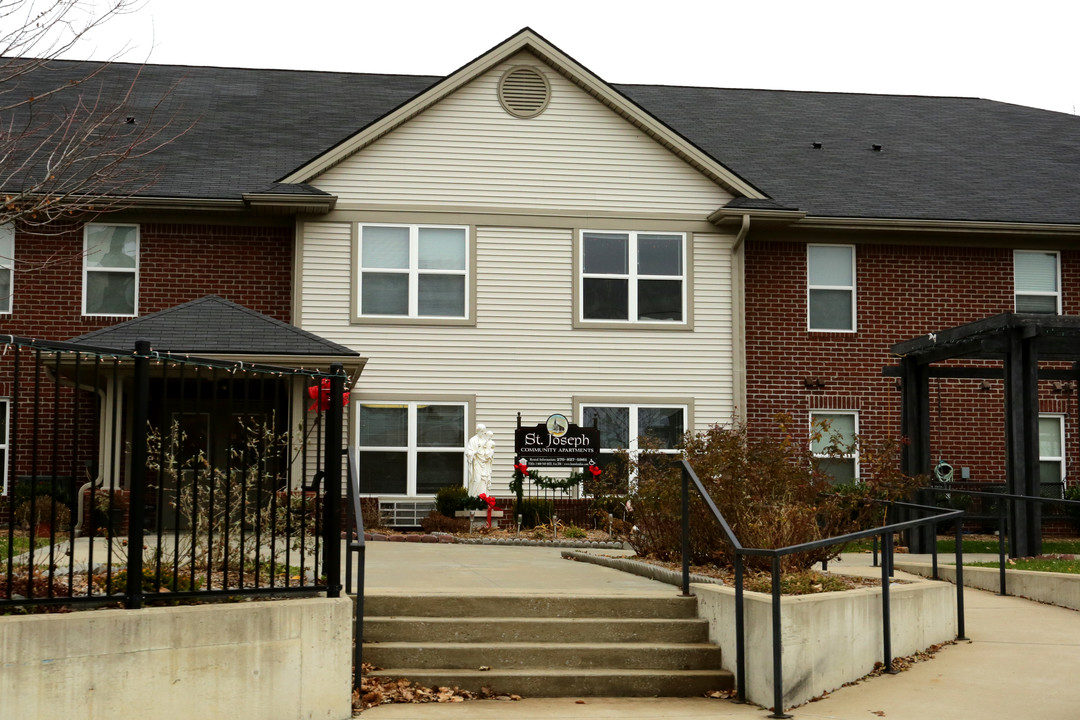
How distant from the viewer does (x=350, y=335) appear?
1903 cm

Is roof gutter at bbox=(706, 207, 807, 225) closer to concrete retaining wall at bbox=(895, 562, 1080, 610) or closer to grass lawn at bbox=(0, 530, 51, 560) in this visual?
concrete retaining wall at bbox=(895, 562, 1080, 610)

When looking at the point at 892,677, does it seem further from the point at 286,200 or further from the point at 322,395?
the point at 286,200

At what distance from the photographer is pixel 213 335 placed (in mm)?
16547

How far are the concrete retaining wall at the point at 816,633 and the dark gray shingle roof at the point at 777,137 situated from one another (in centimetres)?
1176

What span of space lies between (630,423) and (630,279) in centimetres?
239

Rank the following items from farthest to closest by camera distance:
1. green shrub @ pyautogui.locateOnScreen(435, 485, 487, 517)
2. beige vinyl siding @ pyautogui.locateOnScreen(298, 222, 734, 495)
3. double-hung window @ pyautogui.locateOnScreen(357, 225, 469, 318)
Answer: double-hung window @ pyautogui.locateOnScreen(357, 225, 469, 318)
beige vinyl siding @ pyautogui.locateOnScreen(298, 222, 734, 495)
green shrub @ pyautogui.locateOnScreen(435, 485, 487, 517)

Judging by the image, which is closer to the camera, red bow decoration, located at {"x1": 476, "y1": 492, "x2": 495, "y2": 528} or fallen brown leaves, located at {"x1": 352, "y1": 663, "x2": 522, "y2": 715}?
fallen brown leaves, located at {"x1": 352, "y1": 663, "x2": 522, "y2": 715}

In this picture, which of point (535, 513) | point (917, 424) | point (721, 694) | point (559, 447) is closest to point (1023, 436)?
point (917, 424)

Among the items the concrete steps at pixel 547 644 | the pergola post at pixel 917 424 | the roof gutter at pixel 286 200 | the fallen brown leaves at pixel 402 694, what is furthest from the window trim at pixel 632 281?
the fallen brown leaves at pixel 402 694

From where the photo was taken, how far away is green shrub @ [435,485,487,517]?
59.3ft

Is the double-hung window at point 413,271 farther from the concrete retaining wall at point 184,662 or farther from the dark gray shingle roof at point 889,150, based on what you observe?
the concrete retaining wall at point 184,662

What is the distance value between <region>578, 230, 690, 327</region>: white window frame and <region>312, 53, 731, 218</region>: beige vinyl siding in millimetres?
389

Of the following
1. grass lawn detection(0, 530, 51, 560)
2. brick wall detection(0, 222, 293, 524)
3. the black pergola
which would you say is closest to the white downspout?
the black pergola

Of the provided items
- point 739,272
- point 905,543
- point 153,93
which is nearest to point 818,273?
point 739,272
